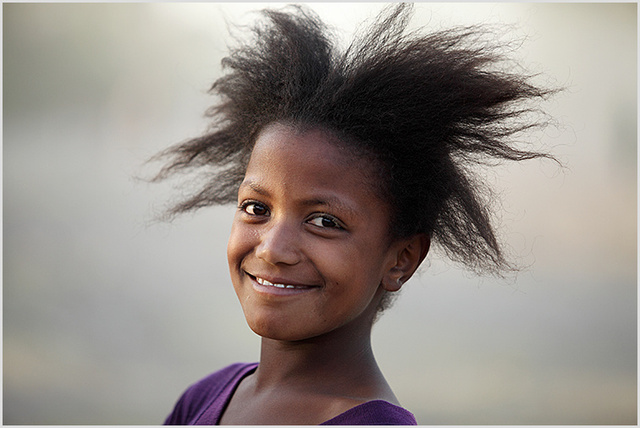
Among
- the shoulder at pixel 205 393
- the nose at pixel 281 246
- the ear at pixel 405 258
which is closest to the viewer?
the nose at pixel 281 246

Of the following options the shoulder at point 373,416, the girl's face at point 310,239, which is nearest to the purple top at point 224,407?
the shoulder at point 373,416

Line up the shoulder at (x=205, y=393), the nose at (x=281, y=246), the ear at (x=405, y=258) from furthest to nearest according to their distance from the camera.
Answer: the shoulder at (x=205, y=393) < the ear at (x=405, y=258) < the nose at (x=281, y=246)

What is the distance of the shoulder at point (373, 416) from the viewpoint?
111cm

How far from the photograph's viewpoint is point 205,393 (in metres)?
1.49

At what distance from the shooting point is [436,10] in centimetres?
175

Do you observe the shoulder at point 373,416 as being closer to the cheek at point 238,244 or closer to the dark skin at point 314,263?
the dark skin at point 314,263

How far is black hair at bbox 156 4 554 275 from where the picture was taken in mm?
1148

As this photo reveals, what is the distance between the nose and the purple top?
10.5 inches

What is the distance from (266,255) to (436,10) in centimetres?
95

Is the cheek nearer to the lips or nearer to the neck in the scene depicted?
the lips

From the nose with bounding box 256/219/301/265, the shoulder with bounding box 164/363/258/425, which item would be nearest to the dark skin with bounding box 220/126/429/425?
the nose with bounding box 256/219/301/265

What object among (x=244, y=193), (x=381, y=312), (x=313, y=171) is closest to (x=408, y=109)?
(x=313, y=171)

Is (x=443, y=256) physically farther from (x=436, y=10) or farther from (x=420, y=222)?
(x=436, y=10)

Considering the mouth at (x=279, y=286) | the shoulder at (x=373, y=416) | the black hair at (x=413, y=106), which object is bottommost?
the shoulder at (x=373, y=416)
